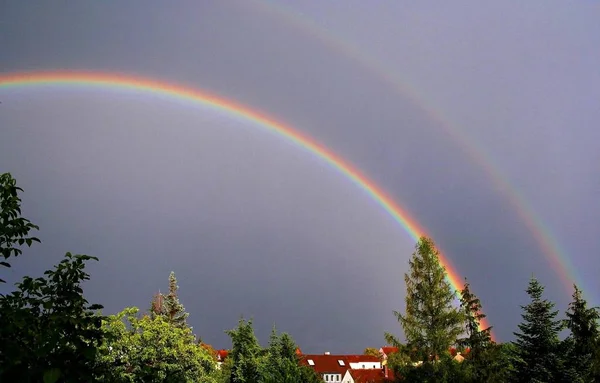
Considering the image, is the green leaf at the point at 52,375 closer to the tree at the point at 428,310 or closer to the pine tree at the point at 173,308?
the tree at the point at 428,310

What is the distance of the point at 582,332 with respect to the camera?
3600cm

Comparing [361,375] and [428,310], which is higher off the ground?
[361,375]

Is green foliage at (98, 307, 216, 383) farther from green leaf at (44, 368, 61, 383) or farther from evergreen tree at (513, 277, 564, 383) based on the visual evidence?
green leaf at (44, 368, 61, 383)

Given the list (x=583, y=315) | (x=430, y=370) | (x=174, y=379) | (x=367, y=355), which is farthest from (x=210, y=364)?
(x=367, y=355)

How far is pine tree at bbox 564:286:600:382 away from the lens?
33.1m

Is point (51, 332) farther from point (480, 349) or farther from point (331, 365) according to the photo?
point (331, 365)

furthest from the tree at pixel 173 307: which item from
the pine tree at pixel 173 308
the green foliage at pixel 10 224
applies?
the green foliage at pixel 10 224

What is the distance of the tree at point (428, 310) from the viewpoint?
101ft

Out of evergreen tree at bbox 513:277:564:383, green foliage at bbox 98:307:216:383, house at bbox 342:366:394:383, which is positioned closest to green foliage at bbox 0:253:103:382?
green foliage at bbox 98:307:216:383

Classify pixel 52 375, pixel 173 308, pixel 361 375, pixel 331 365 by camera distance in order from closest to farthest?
pixel 52 375
pixel 173 308
pixel 361 375
pixel 331 365

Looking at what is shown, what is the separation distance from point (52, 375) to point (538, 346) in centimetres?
3466

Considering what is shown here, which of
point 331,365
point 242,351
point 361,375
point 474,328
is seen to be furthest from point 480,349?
point 331,365

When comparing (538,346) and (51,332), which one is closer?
(51,332)

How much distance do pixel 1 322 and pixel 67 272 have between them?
61 cm
